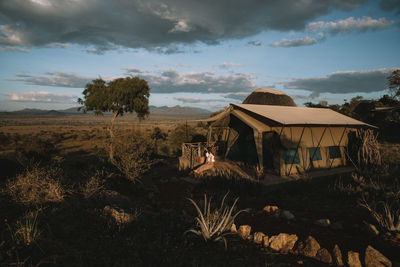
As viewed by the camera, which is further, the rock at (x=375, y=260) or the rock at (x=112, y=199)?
the rock at (x=112, y=199)

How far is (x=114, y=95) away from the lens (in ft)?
67.7

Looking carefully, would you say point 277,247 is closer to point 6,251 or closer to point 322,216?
point 322,216

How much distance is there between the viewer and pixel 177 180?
37.7 feet

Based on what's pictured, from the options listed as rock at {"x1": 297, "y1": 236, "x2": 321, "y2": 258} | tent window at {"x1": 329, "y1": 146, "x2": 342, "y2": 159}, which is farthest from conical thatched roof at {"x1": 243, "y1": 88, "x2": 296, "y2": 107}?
rock at {"x1": 297, "y1": 236, "x2": 321, "y2": 258}

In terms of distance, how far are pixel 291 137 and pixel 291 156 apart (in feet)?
3.30

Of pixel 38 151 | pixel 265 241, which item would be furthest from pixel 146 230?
pixel 38 151

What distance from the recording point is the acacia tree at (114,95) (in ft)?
68.1

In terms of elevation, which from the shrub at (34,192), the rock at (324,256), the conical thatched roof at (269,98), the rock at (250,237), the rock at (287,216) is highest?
the conical thatched roof at (269,98)

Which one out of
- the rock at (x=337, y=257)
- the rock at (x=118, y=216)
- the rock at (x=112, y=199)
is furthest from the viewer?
the rock at (x=112, y=199)

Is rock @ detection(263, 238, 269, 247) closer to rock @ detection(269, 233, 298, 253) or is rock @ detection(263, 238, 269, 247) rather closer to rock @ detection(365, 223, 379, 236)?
rock @ detection(269, 233, 298, 253)

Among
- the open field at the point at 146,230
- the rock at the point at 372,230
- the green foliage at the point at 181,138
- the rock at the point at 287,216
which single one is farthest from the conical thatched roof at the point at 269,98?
the rock at the point at 372,230

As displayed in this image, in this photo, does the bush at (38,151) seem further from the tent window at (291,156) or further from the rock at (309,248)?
the rock at (309,248)

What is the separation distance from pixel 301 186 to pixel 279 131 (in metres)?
3.22

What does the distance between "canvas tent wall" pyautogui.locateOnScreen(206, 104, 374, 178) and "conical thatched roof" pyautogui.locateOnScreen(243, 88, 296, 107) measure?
731 centimetres
